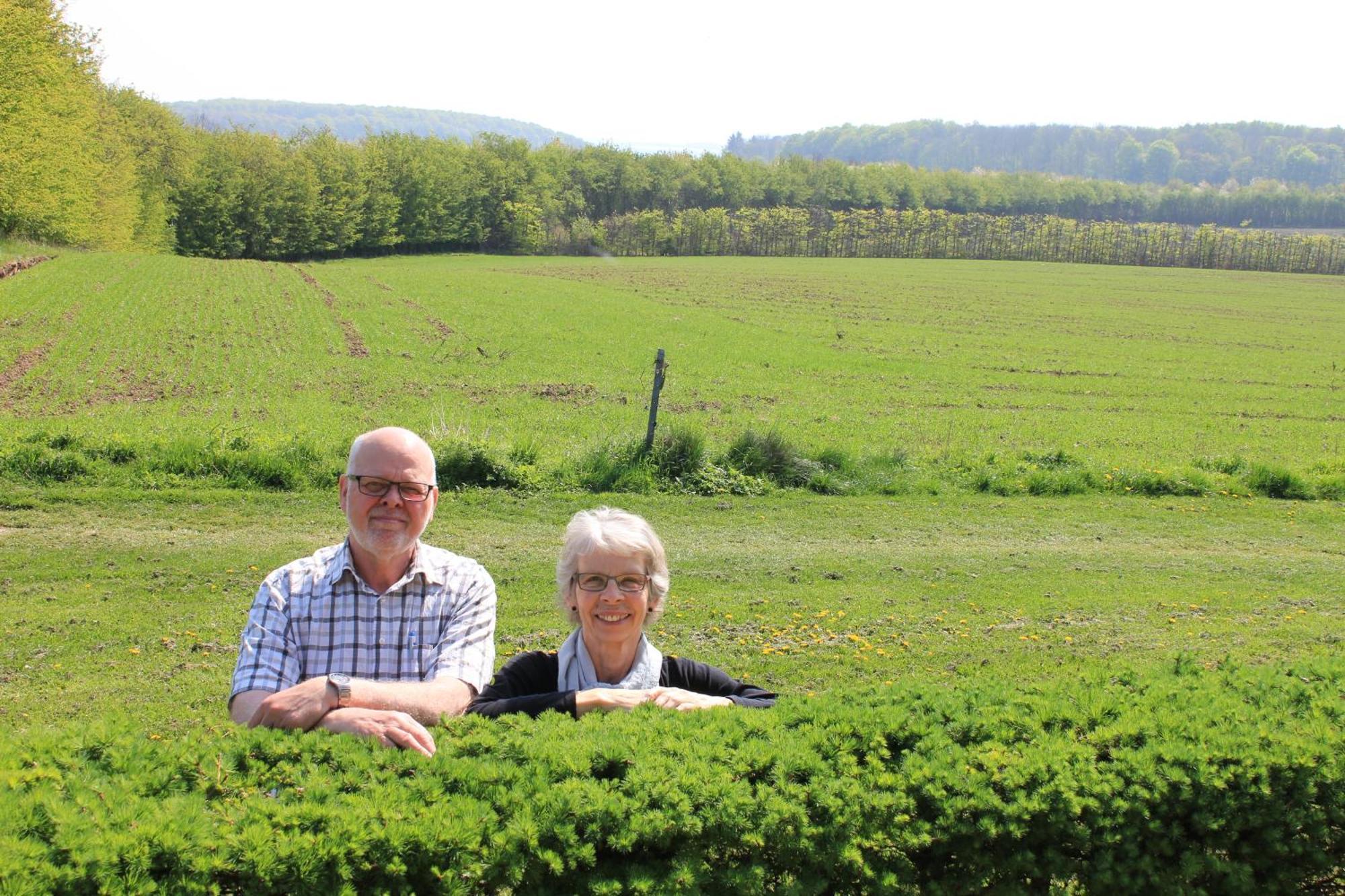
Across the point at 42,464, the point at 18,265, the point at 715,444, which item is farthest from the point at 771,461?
the point at 18,265

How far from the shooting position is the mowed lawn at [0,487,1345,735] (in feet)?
26.0

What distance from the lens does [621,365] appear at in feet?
109

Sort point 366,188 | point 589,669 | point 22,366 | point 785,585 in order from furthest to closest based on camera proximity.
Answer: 1. point 366,188
2. point 22,366
3. point 785,585
4. point 589,669

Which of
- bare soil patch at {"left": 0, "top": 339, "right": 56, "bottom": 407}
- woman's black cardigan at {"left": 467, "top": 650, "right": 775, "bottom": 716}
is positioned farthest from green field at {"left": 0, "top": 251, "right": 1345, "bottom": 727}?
woman's black cardigan at {"left": 467, "top": 650, "right": 775, "bottom": 716}

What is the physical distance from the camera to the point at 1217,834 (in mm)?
3857

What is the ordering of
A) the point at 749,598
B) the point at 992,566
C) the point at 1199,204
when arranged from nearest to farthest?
the point at 749,598 → the point at 992,566 → the point at 1199,204

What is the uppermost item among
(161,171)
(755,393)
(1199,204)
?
(1199,204)

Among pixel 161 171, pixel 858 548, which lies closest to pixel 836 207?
pixel 161 171

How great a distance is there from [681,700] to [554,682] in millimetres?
714

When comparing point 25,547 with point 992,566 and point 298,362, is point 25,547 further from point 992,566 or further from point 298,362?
point 298,362

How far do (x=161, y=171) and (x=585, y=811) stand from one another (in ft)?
295

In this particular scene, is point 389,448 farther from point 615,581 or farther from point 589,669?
point 589,669

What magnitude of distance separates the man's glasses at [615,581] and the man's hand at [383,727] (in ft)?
3.13

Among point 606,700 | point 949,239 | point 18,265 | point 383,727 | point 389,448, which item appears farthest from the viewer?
point 949,239
